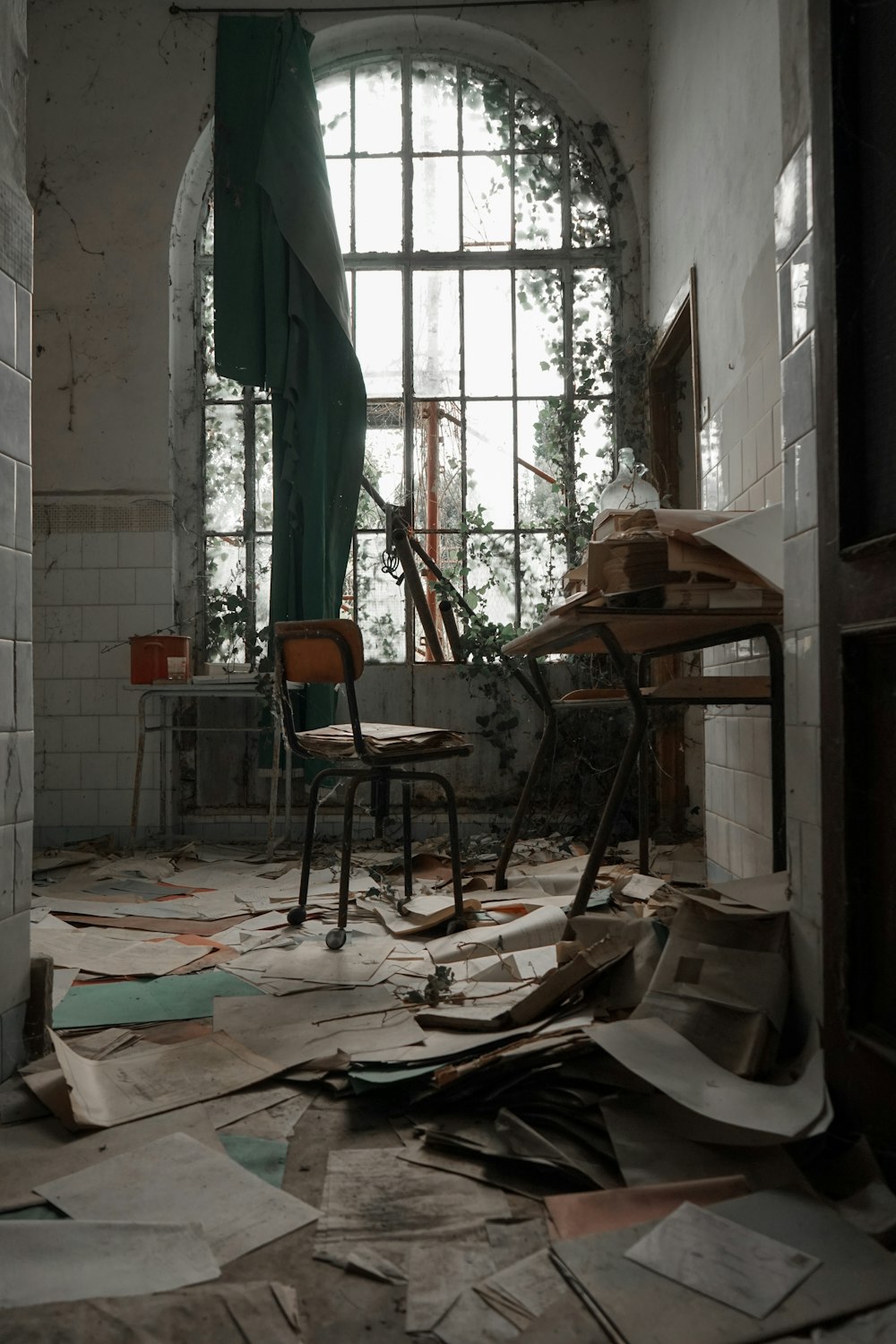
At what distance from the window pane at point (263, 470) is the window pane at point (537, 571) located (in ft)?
4.16

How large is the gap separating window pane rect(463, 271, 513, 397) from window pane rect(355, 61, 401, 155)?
826 mm

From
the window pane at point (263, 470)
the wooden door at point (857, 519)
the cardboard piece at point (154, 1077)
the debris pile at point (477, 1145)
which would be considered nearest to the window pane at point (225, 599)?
the window pane at point (263, 470)

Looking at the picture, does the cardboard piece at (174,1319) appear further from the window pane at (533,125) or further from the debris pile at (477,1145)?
the window pane at (533,125)

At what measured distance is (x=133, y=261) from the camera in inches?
189

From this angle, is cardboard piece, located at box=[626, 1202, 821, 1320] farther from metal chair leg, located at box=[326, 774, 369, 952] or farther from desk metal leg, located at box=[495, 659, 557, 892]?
desk metal leg, located at box=[495, 659, 557, 892]

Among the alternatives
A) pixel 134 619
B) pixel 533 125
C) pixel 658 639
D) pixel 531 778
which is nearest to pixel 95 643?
pixel 134 619

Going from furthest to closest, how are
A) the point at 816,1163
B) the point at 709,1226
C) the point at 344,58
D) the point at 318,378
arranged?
the point at 344,58, the point at 318,378, the point at 816,1163, the point at 709,1226

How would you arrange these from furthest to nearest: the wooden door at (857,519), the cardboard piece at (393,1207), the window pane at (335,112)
A: the window pane at (335,112)
the wooden door at (857,519)
the cardboard piece at (393,1207)

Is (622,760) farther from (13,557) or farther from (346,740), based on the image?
(13,557)

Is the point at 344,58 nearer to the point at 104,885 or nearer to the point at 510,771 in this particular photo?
the point at 510,771

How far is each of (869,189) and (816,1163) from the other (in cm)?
126

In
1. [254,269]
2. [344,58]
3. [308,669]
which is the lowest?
[308,669]

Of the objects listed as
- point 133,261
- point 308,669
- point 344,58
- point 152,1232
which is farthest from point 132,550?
point 152,1232

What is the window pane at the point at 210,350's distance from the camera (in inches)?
196
